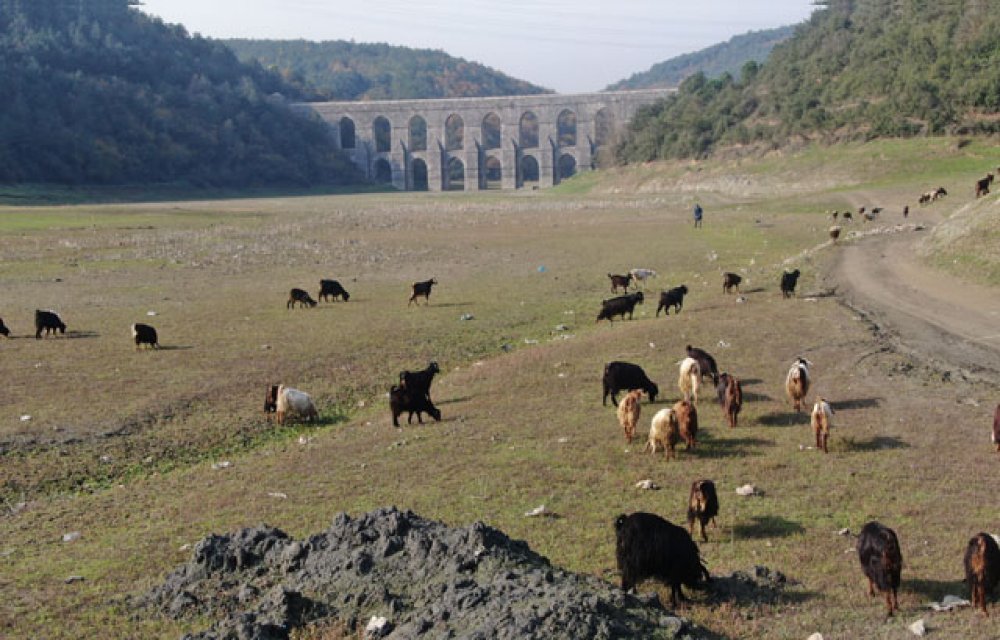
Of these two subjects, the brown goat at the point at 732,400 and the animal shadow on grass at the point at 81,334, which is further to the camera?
the animal shadow on grass at the point at 81,334

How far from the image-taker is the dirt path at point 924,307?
1842 centimetres

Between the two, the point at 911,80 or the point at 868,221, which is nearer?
the point at 868,221

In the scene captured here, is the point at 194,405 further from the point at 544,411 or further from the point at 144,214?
the point at 144,214

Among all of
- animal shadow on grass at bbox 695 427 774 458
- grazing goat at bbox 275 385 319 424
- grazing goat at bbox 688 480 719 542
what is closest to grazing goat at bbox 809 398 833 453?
animal shadow on grass at bbox 695 427 774 458

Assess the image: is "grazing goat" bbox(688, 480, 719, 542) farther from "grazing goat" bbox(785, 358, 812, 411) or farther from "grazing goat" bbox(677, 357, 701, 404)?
"grazing goat" bbox(677, 357, 701, 404)

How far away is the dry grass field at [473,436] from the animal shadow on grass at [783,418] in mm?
58

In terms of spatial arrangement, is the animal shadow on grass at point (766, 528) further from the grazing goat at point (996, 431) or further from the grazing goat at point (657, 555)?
the grazing goat at point (996, 431)

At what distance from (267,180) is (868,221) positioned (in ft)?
367

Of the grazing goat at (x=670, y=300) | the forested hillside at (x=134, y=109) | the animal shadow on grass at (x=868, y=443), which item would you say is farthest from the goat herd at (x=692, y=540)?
the forested hillside at (x=134, y=109)

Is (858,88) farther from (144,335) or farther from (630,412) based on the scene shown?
(630,412)

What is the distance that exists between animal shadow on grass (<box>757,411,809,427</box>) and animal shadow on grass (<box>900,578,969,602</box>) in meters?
5.53

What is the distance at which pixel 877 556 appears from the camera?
27.6 ft

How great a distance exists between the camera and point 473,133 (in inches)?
6422

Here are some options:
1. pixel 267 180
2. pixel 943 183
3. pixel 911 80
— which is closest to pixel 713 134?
pixel 911 80
